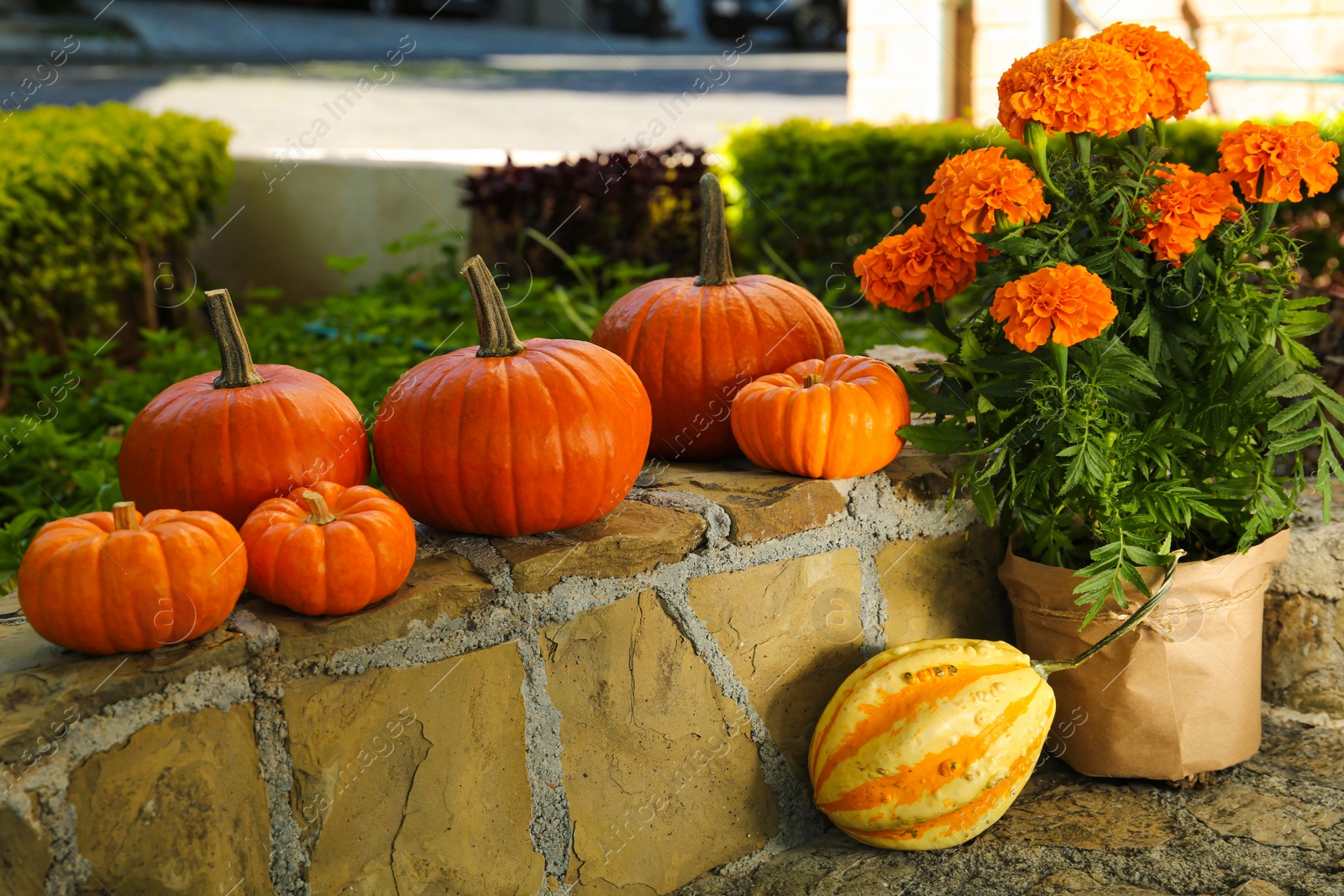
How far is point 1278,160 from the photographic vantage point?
172 centimetres

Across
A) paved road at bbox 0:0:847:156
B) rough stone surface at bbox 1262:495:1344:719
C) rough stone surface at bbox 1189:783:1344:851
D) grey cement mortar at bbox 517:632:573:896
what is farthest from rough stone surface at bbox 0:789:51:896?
paved road at bbox 0:0:847:156

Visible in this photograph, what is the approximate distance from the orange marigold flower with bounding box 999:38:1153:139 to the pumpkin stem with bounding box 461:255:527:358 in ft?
2.92

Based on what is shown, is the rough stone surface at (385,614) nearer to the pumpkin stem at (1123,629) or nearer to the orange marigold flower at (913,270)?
the orange marigold flower at (913,270)

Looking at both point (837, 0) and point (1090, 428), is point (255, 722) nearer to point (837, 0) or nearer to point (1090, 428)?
point (1090, 428)

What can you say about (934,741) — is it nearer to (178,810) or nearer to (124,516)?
(178,810)

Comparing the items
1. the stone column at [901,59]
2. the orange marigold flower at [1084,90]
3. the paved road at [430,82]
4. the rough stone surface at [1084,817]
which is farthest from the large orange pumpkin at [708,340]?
the stone column at [901,59]

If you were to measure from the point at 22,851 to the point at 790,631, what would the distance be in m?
1.18

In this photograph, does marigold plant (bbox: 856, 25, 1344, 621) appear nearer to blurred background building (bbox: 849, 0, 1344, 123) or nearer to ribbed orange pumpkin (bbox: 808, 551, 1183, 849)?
ribbed orange pumpkin (bbox: 808, 551, 1183, 849)

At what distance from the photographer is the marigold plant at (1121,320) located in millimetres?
1715

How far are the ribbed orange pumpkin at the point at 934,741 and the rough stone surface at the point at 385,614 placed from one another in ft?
2.13

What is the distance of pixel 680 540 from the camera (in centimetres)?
181

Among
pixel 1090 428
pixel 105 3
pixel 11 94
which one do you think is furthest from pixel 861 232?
pixel 105 3

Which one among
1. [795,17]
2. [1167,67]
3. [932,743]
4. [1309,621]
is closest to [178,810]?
[932,743]

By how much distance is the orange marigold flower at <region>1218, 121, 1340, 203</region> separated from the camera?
1.72 meters
